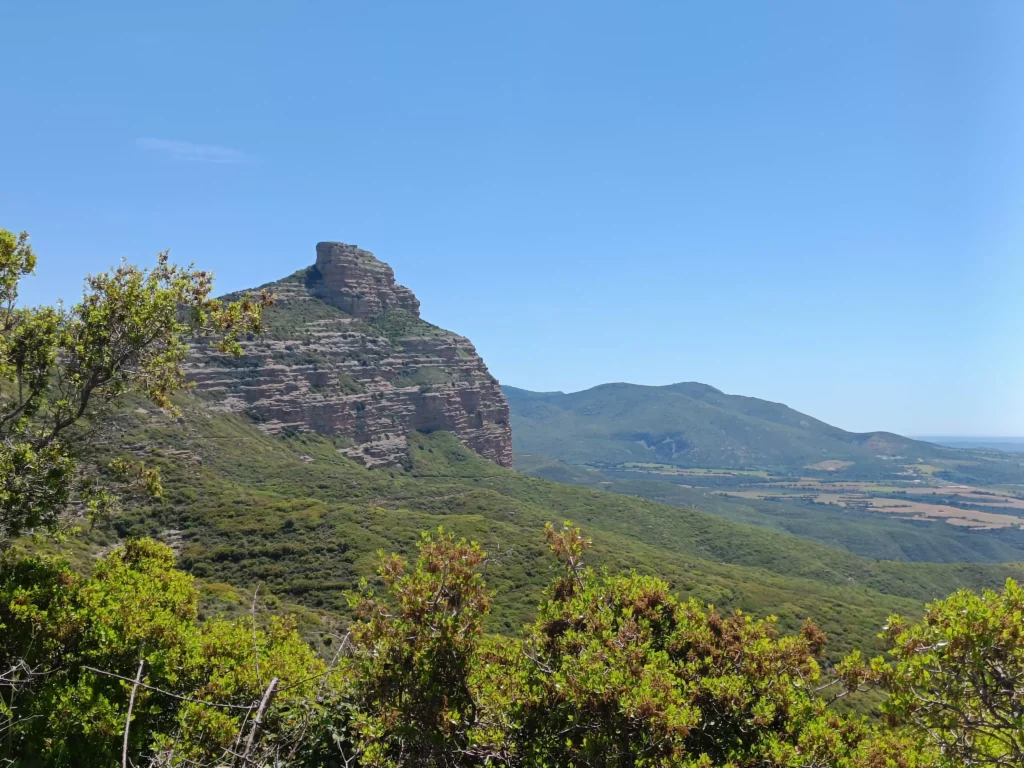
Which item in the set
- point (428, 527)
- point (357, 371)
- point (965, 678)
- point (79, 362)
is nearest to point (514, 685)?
point (965, 678)

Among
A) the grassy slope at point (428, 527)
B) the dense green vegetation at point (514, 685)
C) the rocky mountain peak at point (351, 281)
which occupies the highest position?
the rocky mountain peak at point (351, 281)

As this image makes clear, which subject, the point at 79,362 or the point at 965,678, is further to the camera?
the point at 79,362

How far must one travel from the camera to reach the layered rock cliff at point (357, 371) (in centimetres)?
11617

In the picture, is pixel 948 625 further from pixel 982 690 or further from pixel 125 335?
pixel 125 335

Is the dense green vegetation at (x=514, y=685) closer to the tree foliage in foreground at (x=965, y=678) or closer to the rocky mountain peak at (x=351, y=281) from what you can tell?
the tree foliage in foreground at (x=965, y=678)

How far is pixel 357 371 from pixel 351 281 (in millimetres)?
31997

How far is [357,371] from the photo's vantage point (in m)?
141

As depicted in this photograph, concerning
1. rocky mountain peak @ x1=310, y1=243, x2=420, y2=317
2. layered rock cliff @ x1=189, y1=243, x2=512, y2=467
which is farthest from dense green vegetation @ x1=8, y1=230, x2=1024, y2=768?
rocky mountain peak @ x1=310, y1=243, x2=420, y2=317

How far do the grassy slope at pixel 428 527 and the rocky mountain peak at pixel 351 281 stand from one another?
5240cm

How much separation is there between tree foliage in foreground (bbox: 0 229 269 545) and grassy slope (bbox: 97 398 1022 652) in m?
10.8

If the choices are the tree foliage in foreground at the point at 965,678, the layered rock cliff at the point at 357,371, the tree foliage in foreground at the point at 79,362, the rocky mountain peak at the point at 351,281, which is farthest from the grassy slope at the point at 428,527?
the rocky mountain peak at the point at 351,281

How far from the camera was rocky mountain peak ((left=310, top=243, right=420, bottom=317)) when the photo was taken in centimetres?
15750

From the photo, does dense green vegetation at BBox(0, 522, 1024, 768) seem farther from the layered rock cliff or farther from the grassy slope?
the layered rock cliff

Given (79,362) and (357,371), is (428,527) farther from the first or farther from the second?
(357,371)
